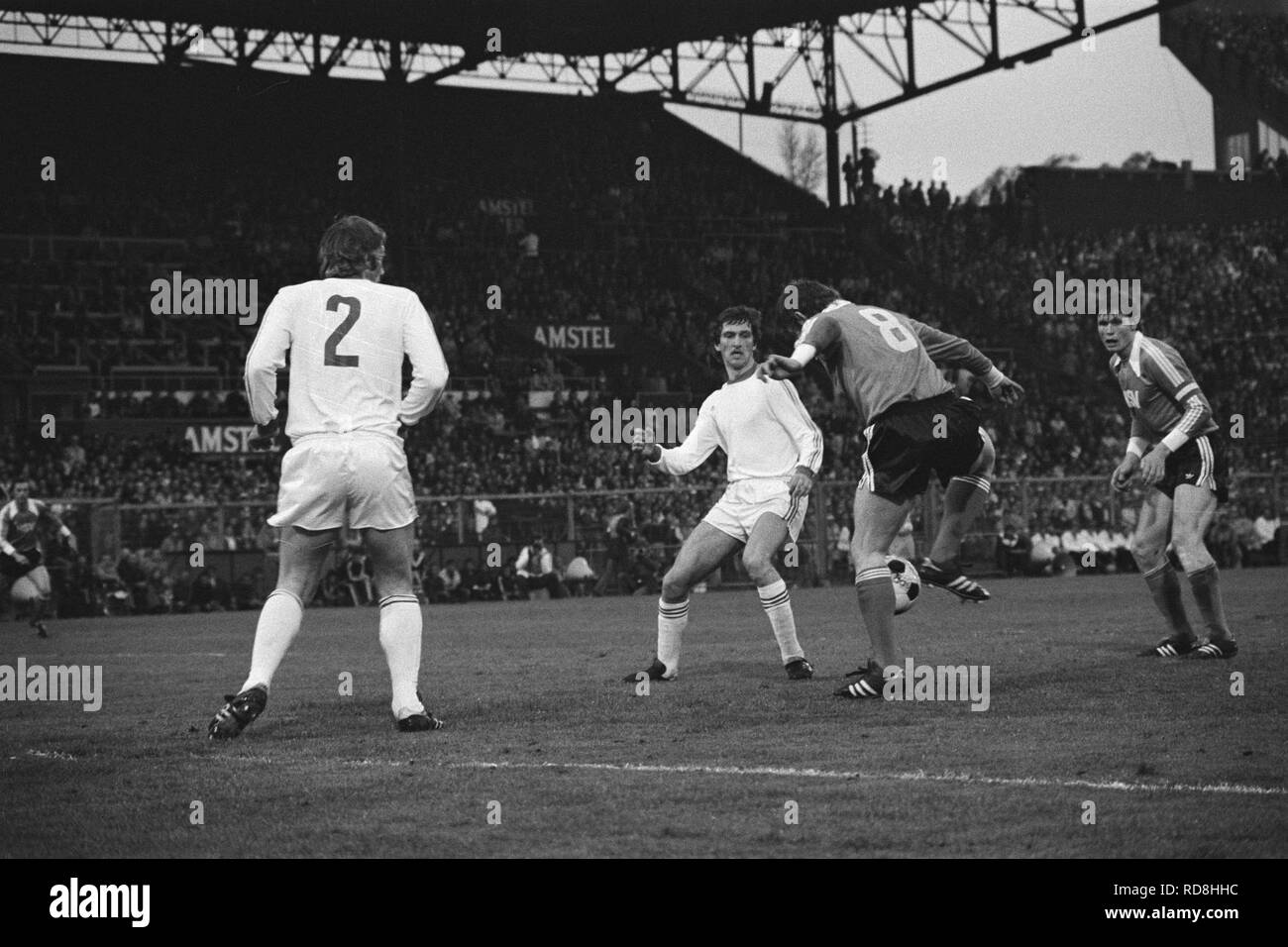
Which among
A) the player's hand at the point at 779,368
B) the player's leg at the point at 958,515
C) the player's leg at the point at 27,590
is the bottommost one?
the player's leg at the point at 27,590

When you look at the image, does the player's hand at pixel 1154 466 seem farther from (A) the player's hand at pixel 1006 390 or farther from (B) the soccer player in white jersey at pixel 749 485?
(B) the soccer player in white jersey at pixel 749 485

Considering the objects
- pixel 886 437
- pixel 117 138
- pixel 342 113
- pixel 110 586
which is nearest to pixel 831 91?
pixel 342 113

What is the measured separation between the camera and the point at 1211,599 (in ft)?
35.3

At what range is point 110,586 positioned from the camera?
86.0 feet

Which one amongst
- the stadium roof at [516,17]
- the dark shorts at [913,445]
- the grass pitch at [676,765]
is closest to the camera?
the grass pitch at [676,765]

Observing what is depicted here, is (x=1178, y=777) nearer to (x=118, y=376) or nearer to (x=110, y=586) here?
(x=110, y=586)

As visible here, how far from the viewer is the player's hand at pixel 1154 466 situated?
10.3m

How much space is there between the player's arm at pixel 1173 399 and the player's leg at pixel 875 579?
7.43 feet

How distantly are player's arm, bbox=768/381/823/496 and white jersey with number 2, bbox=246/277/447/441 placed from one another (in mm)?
3112

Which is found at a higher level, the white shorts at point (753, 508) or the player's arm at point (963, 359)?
the player's arm at point (963, 359)

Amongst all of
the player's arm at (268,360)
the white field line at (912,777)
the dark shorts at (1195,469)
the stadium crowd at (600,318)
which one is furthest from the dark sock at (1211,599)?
the stadium crowd at (600,318)

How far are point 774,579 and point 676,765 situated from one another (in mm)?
4027

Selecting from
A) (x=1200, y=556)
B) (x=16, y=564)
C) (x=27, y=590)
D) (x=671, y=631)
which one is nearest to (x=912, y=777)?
(x=671, y=631)
